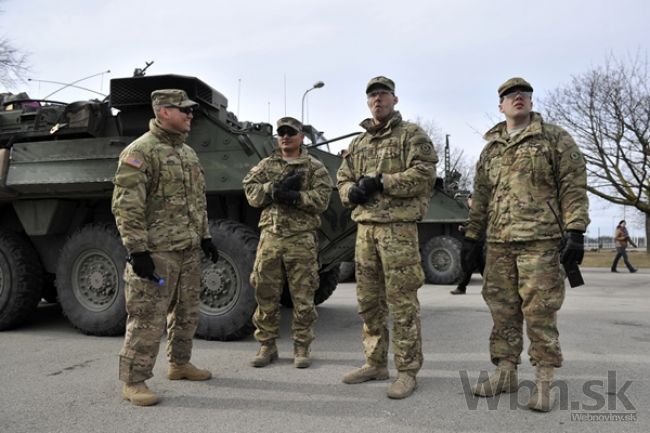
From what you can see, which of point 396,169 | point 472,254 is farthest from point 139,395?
point 472,254

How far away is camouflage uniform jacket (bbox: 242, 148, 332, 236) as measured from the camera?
406 centimetres

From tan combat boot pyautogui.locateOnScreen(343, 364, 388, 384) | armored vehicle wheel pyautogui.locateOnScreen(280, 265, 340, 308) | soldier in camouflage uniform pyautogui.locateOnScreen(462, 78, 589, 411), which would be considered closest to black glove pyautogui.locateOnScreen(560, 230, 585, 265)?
soldier in camouflage uniform pyautogui.locateOnScreen(462, 78, 589, 411)

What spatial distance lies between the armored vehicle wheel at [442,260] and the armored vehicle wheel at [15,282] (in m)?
7.34

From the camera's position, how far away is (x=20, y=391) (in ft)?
11.1

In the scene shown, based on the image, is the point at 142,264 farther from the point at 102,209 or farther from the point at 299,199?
the point at 102,209

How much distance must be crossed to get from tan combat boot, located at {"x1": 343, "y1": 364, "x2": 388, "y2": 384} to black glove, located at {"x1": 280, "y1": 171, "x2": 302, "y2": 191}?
1383 mm

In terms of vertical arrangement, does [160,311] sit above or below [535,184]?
below

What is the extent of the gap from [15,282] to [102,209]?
1.12m

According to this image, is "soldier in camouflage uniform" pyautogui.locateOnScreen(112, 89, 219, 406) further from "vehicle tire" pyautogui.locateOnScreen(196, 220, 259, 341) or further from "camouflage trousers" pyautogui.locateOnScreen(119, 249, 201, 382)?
"vehicle tire" pyautogui.locateOnScreen(196, 220, 259, 341)

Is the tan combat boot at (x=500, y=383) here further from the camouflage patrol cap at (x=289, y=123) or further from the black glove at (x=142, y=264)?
the camouflage patrol cap at (x=289, y=123)

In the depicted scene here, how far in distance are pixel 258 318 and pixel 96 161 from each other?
7.78 feet

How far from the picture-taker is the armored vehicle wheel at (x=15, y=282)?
5473mm

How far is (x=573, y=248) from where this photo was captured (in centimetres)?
284

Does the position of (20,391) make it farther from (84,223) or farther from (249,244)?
(84,223)
